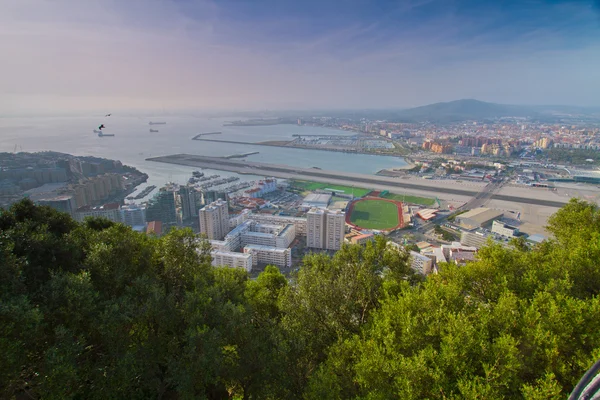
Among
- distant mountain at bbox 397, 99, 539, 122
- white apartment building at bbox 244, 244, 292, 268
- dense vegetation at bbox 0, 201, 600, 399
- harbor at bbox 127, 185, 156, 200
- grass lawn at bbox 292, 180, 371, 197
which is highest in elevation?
distant mountain at bbox 397, 99, 539, 122

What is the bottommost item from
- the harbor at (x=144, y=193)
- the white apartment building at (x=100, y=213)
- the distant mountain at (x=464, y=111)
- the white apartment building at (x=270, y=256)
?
the white apartment building at (x=270, y=256)

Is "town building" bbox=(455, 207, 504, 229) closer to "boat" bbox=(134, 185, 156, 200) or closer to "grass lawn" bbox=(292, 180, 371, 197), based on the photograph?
"grass lawn" bbox=(292, 180, 371, 197)

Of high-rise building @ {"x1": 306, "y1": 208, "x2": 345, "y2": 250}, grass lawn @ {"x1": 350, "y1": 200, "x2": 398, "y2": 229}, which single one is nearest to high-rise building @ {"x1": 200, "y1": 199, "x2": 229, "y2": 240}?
high-rise building @ {"x1": 306, "y1": 208, "x2": 345, "y2": 250}

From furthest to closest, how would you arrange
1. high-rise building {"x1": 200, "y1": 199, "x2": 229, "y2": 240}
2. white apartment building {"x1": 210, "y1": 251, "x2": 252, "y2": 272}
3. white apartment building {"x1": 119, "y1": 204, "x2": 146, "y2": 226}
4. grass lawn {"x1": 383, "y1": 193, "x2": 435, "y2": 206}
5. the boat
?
grass lawn {"x1": 383, "y1": 193, "x2": 435, "y2": 206}, the boat, white apartment building {"x1": 119, "y1": 204, "x2": 146, "y2": 226}, high-rise building {"x1": 200, "y1": 199, "x2": 229, "y2": 240}, white apartment building {"x1": 210, "y1": 251, "x2": 252, "y2": 272}

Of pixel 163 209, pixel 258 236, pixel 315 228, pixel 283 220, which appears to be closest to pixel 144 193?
pixel 163 209

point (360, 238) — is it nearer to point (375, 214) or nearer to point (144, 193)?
point (375, 214)

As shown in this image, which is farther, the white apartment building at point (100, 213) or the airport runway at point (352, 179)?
the airport runway at point (352, 179)

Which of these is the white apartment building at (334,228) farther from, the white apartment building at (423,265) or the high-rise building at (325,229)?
the white apartment building at (423,265)

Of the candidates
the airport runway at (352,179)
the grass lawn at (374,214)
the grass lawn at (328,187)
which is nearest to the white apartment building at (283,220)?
the grass lawn at (374,214)
